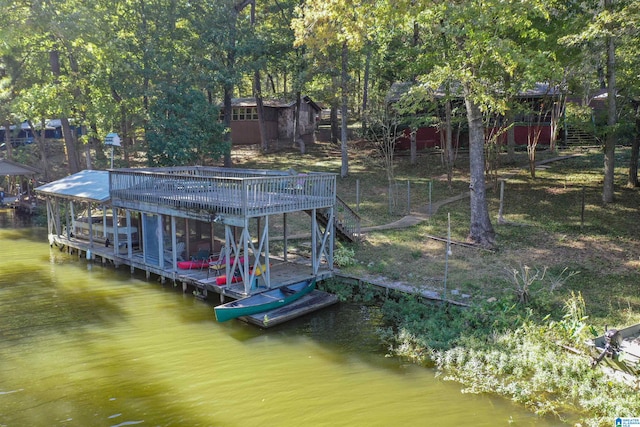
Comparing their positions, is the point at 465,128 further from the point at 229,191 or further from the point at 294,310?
the point at 294,310

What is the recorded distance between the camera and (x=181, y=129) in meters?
27.6

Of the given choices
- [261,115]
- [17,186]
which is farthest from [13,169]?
[261,115]

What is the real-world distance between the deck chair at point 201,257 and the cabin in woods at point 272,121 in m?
25.3

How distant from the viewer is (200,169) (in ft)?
73.7

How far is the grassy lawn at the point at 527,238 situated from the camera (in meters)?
15.2

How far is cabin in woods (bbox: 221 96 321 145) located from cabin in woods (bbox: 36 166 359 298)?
69.0ft

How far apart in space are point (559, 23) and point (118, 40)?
2279 centimetres

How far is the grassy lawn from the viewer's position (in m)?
15.2

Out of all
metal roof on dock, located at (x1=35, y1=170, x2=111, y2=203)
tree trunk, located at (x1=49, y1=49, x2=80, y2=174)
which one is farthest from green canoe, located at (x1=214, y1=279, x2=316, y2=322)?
tree trunk, located at (x1=49, y1=49, x2=80, y2=174)

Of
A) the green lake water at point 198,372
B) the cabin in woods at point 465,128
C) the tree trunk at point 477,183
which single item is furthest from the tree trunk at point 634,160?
the green lake water at point 198,372

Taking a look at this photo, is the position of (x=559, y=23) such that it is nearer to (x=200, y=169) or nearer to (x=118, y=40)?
(x=200, y=169)

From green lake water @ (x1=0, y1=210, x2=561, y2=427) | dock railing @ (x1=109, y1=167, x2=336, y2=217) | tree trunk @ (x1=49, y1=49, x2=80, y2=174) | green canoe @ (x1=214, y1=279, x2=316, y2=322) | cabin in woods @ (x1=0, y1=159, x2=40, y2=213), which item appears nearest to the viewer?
green lake water @ (x1=0, y1=210, x2=561, y2=427)

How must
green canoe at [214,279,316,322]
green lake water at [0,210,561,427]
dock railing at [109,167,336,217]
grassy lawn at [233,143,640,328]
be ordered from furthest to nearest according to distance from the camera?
1. dock railing at [109,167,336,217]
2. grassy lawn at [233,143,640,328]
3. green canoe at [214,279,316,322]
4. green lake water at [0,210,561,427]

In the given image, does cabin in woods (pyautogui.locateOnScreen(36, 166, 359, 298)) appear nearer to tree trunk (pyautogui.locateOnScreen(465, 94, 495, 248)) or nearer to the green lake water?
the green lake water
